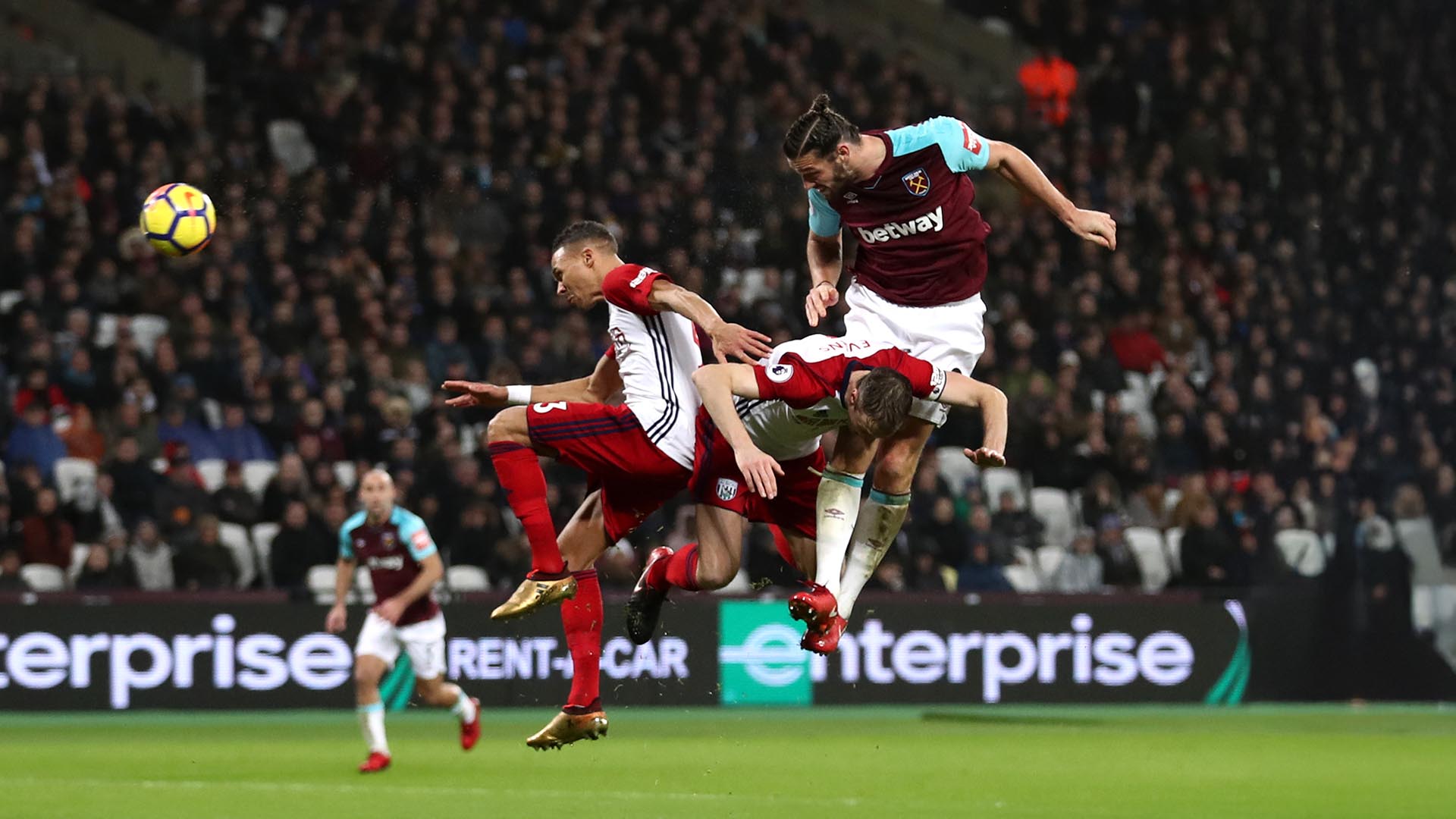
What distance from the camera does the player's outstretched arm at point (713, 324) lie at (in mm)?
7914

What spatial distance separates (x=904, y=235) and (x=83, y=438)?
9.77 m

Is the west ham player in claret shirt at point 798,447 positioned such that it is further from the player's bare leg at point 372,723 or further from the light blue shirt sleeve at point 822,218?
the player's bare leg at point 372,723

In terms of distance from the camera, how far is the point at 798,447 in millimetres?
8938

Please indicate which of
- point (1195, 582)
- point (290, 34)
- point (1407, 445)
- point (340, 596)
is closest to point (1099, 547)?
point (1195, 582)

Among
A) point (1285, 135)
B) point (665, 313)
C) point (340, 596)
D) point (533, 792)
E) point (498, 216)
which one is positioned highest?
point (1285, 135)

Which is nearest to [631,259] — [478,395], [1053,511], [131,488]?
[1053,511]

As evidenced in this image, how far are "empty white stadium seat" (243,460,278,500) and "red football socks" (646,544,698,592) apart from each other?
793 cm

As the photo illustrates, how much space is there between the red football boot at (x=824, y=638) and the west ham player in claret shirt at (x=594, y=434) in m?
0.90

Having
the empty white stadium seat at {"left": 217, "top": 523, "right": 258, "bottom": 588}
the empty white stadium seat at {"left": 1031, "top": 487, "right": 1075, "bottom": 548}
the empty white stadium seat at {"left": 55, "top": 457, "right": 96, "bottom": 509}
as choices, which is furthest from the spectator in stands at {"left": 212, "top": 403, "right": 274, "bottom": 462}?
the empty white stadium seat at {"left": 1031, "top": 487, "right": 1075, "bottom": 548}

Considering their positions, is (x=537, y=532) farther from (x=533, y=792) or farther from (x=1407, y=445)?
(x=1407, y=445)

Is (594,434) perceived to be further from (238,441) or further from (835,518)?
(238,441)

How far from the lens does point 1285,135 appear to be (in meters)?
24.1

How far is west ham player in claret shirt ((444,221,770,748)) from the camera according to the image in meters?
8.59

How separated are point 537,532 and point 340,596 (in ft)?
18.6
